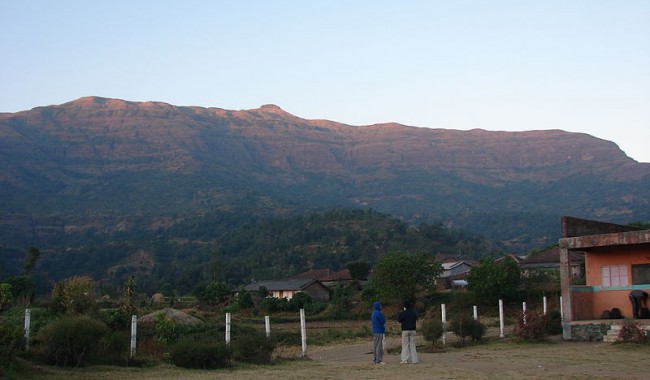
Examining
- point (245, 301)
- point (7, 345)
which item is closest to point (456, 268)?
point (245, 301)

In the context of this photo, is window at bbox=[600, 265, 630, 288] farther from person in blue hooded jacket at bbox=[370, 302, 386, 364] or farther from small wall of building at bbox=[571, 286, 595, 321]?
person in blue hooded jacket at bbox=[370, 302, 386, 364]

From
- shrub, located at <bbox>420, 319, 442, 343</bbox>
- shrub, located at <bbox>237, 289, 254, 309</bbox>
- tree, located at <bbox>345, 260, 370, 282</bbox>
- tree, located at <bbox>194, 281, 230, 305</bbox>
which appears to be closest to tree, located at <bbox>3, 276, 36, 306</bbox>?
tree, located at <bbox>194, 281, 230, 305</bbox>

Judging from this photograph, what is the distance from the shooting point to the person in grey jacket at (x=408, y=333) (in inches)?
708

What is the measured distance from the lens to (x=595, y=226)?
27.4 m

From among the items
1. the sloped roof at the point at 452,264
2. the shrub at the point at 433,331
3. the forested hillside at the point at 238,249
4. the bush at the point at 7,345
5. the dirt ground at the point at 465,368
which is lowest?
the dirt ground at the point at 465,368

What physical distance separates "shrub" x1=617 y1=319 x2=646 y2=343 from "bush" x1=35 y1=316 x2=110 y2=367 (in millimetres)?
15136

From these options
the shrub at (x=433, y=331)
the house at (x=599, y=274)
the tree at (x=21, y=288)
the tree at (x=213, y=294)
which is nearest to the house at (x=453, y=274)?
the tree at (x=213, y=294)

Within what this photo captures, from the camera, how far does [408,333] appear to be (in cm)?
1808

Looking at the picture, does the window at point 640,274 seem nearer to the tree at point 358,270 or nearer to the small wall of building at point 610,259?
the small wall of building at point 610,259

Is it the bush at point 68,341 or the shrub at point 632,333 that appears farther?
the shrub at point 632,333

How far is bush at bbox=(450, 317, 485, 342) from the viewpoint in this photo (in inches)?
968

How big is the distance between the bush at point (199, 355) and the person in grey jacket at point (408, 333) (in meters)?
4.37

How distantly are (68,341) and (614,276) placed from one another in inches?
745

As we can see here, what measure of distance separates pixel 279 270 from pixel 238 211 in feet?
194
